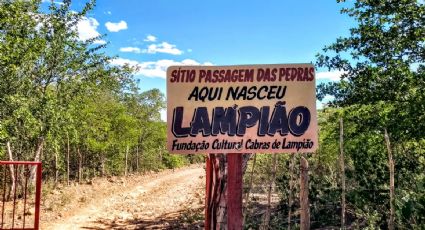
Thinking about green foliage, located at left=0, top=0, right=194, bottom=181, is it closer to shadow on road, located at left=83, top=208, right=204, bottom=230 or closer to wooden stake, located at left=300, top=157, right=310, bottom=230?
shadow on road, located at left=83, top=208, right=204, bottom=230

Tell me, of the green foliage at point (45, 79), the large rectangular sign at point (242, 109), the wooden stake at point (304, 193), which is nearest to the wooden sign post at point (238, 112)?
the large rectangular sign at point (242, 109)

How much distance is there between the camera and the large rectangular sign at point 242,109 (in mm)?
3092

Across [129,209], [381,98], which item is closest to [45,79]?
[129,209]

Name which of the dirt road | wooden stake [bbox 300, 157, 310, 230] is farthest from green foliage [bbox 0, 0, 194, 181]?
wooden stake [bbox 300, 157, 310, 230]

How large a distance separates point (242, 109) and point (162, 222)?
10.7 m

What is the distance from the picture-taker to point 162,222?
42.7 ft

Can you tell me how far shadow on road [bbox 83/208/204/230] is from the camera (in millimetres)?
12328

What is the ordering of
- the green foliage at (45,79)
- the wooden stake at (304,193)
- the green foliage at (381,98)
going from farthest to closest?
the green foliage at (45,79) → the green foliage at (381,98) → the wooden stake at (304,193)

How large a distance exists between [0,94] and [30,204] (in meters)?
4.61

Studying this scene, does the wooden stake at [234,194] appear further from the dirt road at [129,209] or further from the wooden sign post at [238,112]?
the dirt road at [129,209]

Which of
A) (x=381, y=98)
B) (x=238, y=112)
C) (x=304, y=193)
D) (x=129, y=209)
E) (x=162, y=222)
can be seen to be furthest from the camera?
(x=129, y=209)

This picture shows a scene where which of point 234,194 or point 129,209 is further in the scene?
point 129,209

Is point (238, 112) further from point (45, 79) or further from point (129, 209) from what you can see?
point (45, 79)

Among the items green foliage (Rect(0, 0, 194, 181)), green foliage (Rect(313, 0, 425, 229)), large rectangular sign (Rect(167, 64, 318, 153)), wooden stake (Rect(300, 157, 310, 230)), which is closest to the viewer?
large rectangular sign (Rect(167, 64, 318, 153))
